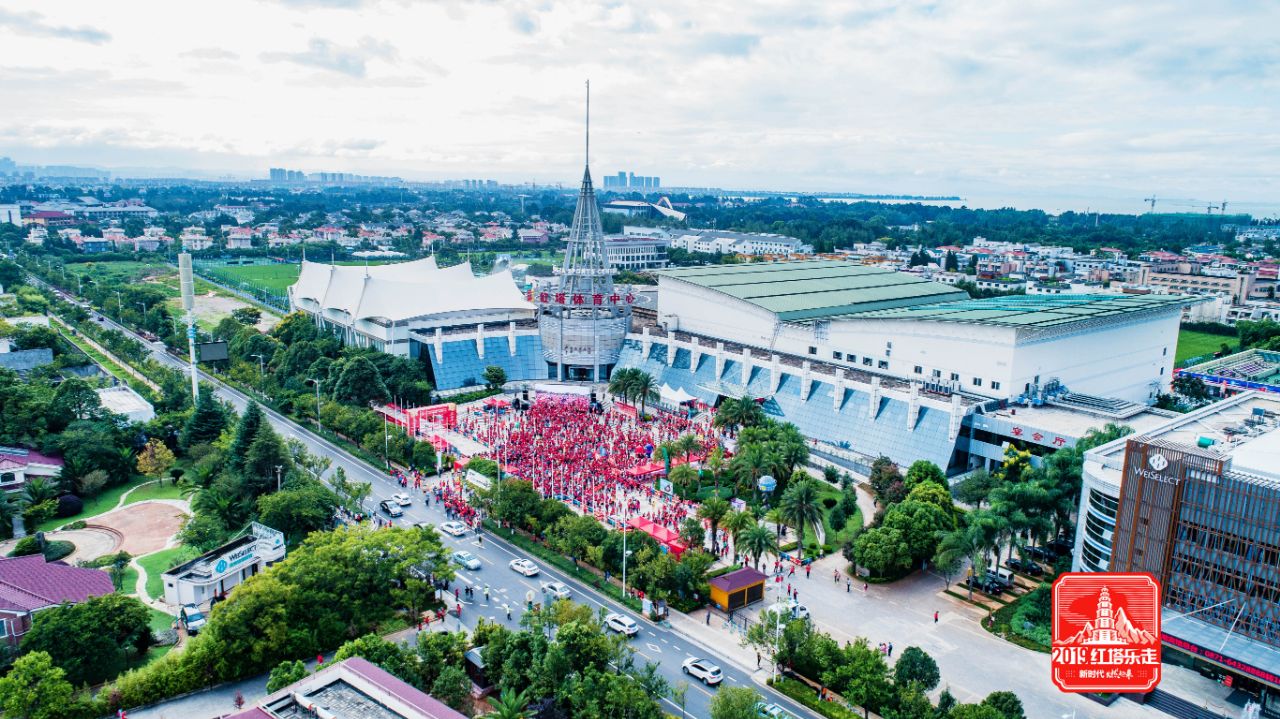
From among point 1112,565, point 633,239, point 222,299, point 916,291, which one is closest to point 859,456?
point 1112,565

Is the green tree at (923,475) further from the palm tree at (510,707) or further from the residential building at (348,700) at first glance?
the residential building at (348,700)

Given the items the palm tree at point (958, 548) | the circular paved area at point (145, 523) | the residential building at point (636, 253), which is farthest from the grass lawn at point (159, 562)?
the residential building at point (636, 253)

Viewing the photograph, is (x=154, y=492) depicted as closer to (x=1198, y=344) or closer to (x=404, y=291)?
(x=404, y=291)

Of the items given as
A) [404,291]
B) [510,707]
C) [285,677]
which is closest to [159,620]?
[285,677]

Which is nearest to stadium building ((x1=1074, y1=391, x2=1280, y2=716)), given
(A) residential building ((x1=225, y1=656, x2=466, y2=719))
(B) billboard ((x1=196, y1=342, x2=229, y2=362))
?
(A) residential building ((x1=225, y1=656, x2=466, y2=719))

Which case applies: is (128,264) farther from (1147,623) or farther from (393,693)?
(1147,623)
